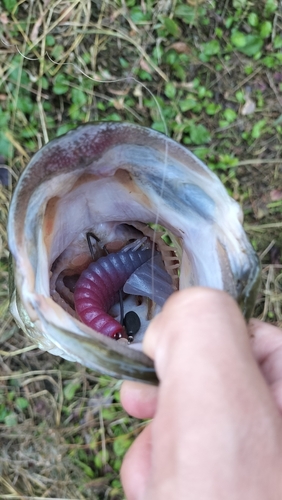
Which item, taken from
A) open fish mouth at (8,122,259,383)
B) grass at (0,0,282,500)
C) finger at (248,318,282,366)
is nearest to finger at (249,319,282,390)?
finger at (248,318,282,366)

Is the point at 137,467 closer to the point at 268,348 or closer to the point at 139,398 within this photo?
the point at 139,398

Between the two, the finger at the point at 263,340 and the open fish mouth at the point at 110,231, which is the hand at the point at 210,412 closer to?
the open fish mouth at the point at 110,231

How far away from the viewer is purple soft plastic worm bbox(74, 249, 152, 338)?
1069 mm

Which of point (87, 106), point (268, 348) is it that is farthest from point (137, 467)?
point (87, 106)

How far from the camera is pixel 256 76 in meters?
2.00

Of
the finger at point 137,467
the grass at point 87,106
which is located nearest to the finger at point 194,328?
the finger at point 137,467

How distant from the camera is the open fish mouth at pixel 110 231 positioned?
771 millimetres

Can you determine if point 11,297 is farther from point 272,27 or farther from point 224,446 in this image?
point 272,27

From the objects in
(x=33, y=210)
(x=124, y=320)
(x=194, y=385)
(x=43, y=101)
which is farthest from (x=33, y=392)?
(x=194, y=385)

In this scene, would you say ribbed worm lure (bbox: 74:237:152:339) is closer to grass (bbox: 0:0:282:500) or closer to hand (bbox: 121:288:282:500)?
hand (bbox: 121:288:282:500)

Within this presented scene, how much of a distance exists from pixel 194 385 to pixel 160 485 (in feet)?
0.40

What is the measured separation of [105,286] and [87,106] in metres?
0.97

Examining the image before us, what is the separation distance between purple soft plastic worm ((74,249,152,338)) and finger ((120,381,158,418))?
0.45 ft

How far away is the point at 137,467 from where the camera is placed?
32.1 inches
